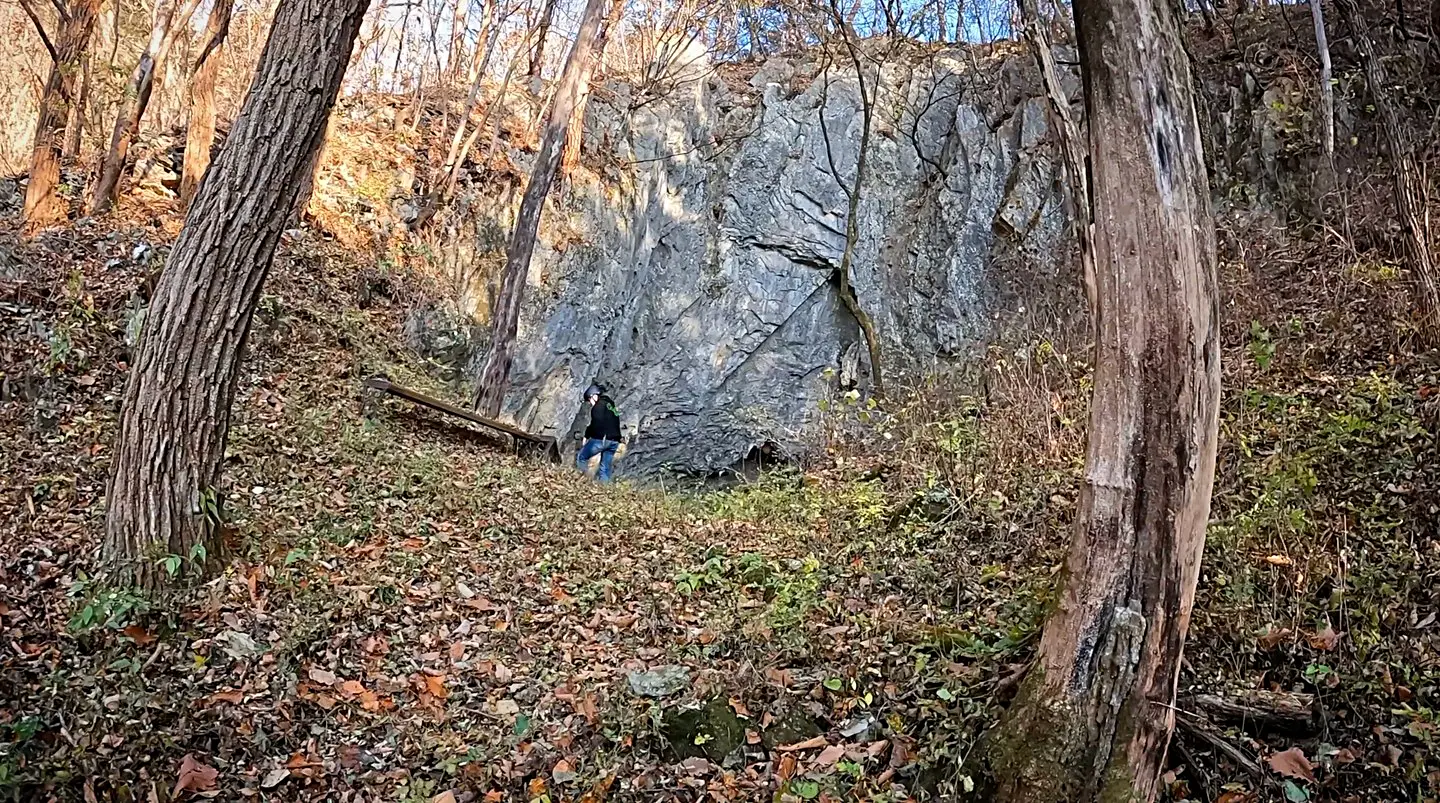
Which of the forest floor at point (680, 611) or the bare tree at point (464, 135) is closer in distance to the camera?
the forest floor at point (680, 611)

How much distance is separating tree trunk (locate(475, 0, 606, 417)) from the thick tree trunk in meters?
8.73

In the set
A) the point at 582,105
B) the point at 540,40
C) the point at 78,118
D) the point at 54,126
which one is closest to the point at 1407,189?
the point at 582,105

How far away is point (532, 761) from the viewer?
355 centimetres

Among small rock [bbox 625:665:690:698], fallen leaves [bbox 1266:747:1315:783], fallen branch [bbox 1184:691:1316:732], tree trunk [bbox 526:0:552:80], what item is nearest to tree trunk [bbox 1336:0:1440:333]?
fallen branch [bbox 1184:691:1316:732]

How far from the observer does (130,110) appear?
931 cm

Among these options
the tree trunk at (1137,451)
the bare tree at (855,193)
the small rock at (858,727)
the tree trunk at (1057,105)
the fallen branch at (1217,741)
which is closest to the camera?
the tree trunk at (1137,451)

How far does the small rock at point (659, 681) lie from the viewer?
3.93 metres

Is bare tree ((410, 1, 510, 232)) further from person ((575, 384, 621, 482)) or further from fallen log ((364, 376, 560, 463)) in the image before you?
fallen log ((364, 376, 560, 463))

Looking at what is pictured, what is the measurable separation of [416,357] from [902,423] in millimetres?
6818

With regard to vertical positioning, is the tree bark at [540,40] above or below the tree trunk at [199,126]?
above

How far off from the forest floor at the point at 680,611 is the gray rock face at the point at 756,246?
20.0 feet

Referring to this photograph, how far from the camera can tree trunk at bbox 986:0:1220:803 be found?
285 centimetres

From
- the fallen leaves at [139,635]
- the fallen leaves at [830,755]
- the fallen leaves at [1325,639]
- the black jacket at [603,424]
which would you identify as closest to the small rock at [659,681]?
the fallen leaves at [830,755]

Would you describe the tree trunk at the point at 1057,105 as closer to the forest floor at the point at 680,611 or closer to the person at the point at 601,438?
the forest floor at the point at 680,611
